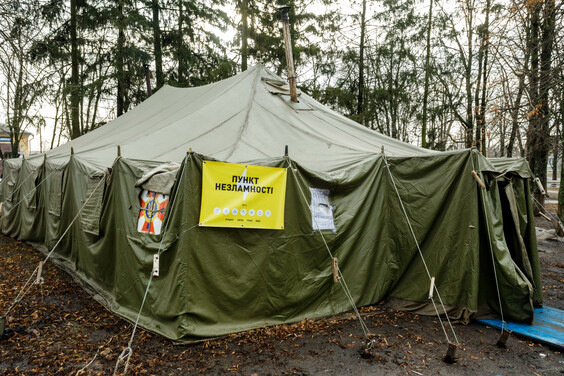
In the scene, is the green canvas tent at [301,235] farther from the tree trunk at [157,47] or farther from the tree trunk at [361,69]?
the tree trunk at [361,69]

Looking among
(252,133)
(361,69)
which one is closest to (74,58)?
(252,133)

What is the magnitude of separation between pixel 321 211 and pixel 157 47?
13108mm

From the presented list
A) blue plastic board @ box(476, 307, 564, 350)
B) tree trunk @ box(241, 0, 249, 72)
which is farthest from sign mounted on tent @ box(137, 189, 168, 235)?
tree trunk @ box(241, 0, 249, 72)

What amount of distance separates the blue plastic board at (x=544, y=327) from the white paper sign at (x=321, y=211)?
86.9 inches

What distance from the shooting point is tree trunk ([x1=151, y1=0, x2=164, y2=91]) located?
14.6 metres

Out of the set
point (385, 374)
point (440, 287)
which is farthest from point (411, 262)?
point (385, 374)

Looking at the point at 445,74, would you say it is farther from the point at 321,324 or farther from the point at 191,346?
the point at 191,346

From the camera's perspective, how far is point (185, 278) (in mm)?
3672

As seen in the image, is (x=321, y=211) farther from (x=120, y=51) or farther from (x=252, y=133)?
(x=120, y=51)

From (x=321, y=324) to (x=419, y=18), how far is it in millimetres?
17913

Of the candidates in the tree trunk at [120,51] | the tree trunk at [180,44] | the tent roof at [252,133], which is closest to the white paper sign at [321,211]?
the tent roof at [252,133]

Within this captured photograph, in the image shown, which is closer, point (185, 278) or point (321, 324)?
point (185, 278)

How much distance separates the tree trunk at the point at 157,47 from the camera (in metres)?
14.6

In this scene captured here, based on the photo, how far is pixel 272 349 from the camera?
366cm
